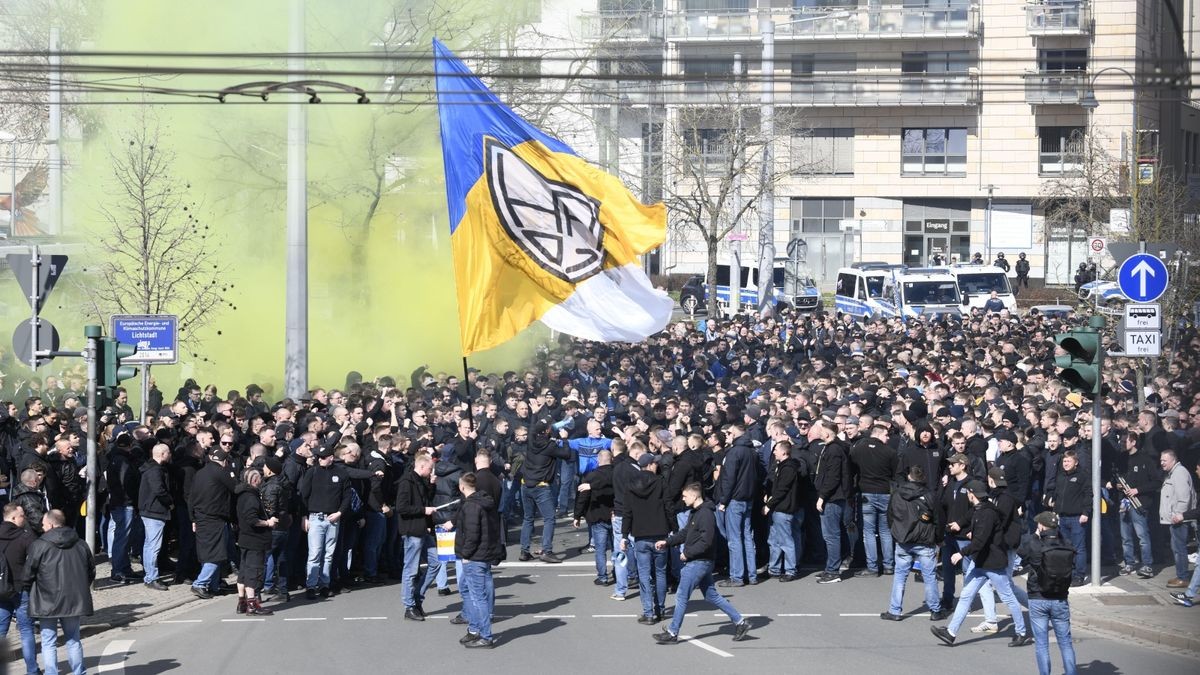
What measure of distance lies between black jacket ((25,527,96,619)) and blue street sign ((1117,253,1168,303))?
1010 cm

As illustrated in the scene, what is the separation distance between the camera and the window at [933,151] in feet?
178

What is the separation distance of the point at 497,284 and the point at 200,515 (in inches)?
134

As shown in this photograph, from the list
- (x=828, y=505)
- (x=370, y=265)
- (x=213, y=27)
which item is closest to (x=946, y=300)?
(x=370, y=265)

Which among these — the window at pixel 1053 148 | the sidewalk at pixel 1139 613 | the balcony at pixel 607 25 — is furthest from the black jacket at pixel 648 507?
the window at pixel 1053 148

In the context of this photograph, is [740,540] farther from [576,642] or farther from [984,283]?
[984,283]

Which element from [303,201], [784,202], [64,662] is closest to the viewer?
[64,662]

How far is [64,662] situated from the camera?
37.6ft

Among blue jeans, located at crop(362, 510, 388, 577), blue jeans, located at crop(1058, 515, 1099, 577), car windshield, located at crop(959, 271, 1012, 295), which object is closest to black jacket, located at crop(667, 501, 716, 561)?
blue jeans, located at crop(362, 510, 388, 577)

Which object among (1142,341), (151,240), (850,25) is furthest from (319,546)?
(850,25)

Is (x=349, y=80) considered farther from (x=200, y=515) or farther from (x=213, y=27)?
(x=200, y=515)

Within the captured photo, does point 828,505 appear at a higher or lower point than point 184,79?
lower

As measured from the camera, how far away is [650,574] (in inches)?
489

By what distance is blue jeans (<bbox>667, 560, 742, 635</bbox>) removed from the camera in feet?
38.1

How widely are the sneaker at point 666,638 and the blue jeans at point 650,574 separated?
60cm
